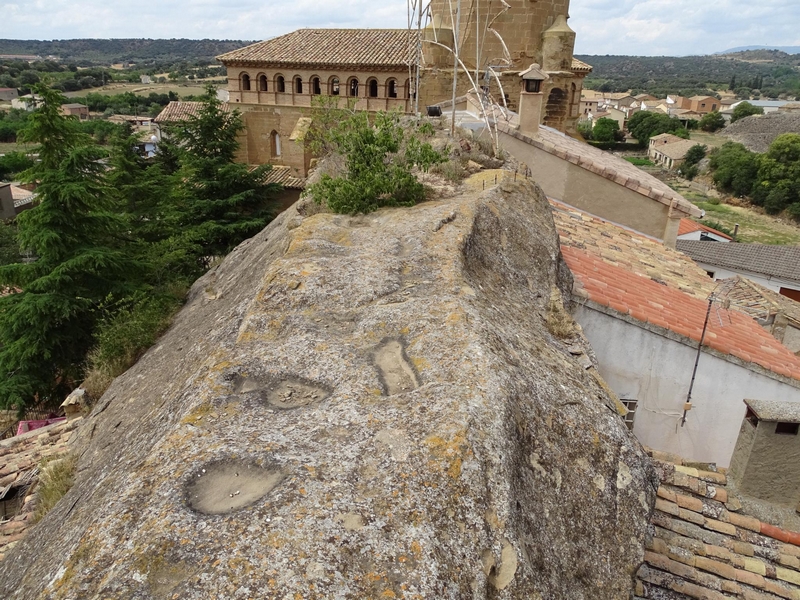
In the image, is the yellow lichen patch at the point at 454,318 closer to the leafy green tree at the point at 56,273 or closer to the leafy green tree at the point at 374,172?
the leafy green tree at the point at 374,172

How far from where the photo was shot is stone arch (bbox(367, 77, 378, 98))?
90.5 feet

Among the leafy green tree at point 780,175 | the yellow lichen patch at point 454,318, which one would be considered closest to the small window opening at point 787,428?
the yellow lichen patch at point 454,318

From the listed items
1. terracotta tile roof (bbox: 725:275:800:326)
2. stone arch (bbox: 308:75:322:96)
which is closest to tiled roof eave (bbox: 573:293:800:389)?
terracotta tile roof (bbox: 725:275:800:326)

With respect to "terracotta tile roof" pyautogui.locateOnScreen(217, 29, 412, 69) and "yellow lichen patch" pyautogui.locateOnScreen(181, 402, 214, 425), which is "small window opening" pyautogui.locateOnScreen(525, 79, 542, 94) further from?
"terracotta tile roof" pyautogui.locateOnScreen(217, 29, 412, 69)

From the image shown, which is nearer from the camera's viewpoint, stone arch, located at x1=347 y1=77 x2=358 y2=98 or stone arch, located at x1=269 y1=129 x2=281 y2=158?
stone arch, located at x1=347 y1=77 x2=358 y2=98

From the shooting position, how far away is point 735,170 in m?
54.8

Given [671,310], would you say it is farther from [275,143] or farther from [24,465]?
[275,143]

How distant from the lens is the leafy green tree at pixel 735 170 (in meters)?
53.9

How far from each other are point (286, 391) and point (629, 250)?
7.52 meters

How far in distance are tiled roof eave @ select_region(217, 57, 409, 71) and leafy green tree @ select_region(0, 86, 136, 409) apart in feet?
61.0

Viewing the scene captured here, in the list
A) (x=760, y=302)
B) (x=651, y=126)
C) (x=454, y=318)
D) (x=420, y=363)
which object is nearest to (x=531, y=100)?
(x=454, y=318)

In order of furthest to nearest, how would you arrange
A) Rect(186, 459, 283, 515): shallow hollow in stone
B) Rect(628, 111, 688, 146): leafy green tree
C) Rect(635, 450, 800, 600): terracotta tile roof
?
Rect(628, 111, 688, 146): leafy green tree, Rect(635, 450, 800, 600): terracotta tile roof, Rect(186, 459, 283, 515): shallow hollow in stone

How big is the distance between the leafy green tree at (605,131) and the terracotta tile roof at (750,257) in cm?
5586

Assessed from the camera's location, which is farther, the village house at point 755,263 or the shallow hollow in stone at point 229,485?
the village house at point 755,263
